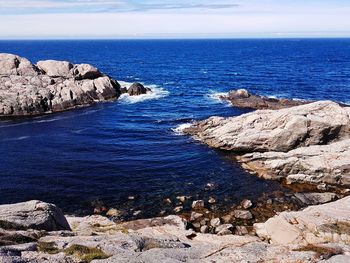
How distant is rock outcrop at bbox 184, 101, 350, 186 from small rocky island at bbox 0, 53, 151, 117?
37.0 metres

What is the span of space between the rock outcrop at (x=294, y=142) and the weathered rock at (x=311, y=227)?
1182 centimetres

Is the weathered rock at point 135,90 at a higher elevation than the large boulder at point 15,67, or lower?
lower

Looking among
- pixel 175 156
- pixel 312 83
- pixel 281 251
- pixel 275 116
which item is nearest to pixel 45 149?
pixel 175 156

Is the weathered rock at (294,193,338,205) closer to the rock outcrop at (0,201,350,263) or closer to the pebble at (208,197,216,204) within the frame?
the pebble at (208,197,216,204)

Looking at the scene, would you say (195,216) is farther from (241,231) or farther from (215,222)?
(241,231)

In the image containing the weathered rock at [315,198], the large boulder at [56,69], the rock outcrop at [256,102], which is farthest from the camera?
the large boulder at [56,69]

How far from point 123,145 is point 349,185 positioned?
103 feet

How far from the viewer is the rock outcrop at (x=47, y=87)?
78438mm

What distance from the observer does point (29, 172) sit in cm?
4938

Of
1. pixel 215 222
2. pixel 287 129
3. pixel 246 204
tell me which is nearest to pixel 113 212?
pixel 215 222

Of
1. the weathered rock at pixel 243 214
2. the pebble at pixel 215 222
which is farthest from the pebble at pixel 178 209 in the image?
the weathered rock at pixel 243 214

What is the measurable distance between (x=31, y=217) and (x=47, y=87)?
62.8m

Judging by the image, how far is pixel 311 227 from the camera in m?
30.5

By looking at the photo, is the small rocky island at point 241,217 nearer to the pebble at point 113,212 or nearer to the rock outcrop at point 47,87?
the pebble at point 113,212
